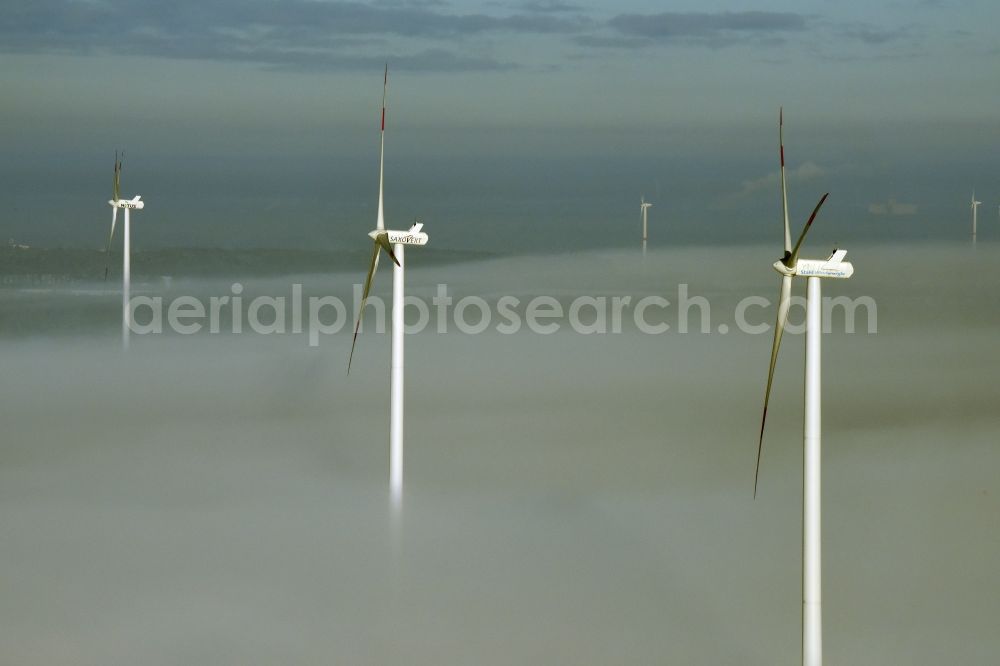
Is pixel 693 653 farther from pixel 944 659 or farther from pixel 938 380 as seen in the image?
pixel 938 380

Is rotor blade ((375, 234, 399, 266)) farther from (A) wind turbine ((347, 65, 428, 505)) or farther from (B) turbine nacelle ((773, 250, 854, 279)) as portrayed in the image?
(B) turbine nacelle ((773, 250, 854, 279))

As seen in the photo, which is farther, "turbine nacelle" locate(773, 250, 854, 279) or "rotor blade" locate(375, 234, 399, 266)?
"rotor blade" locate(375, 234, 399, 266)

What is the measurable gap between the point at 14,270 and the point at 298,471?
329 ft

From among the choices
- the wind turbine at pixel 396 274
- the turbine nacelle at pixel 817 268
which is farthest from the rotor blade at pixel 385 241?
the turbine nacelle at pixel 817 268

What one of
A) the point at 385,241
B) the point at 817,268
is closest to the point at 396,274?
the point at 385,241

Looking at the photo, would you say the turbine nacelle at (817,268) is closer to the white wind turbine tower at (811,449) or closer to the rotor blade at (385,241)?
the white wind turbine tower at (811,449)

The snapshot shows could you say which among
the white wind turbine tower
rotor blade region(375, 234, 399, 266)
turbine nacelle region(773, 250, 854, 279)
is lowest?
the white wind turbine tower

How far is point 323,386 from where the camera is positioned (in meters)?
53.3

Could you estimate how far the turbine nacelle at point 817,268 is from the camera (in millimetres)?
18078

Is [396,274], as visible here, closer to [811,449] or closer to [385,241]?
[385,241]

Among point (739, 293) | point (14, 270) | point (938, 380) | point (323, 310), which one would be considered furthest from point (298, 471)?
point (14, 270)

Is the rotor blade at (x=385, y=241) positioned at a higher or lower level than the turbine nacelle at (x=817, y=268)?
higher

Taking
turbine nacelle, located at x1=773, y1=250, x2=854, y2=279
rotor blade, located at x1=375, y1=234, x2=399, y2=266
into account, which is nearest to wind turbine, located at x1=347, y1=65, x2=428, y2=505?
rotor blade, located at x1=375, y1=234, x2=399, y2=266

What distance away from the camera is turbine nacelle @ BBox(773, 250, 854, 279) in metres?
18.1
